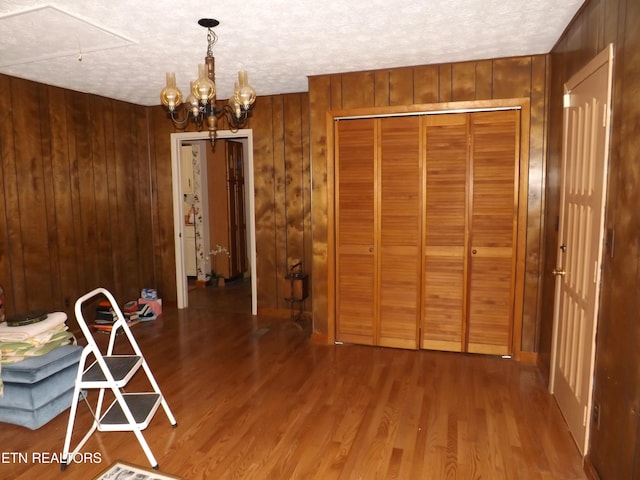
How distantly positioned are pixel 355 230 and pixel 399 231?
1.28ft

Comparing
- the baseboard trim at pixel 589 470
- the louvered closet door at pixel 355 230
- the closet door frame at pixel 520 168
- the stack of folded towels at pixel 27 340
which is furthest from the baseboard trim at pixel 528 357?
the stack of folded towels at pixel 27 340

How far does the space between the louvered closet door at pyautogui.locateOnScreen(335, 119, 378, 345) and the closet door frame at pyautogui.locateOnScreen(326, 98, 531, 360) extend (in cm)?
5

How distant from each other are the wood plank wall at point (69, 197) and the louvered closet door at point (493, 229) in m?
3.76

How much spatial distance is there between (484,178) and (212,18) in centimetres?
236

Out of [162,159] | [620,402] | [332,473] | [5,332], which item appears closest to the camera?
[620,402]

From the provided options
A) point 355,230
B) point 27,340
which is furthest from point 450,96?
point 27,340

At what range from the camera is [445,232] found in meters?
3.81

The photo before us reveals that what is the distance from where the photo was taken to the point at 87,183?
4.64 meters

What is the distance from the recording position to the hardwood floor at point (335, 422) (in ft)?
7.78

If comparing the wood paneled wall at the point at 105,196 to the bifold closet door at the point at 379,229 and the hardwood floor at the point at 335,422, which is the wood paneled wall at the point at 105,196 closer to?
the bifold closet door at the point at 379,229

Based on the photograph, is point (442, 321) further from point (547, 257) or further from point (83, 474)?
point (83, 474)

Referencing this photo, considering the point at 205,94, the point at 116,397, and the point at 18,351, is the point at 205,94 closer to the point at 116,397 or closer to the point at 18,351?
the point at 116,397

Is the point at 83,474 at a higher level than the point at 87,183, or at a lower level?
lower

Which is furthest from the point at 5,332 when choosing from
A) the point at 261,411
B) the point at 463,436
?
the point at 463,436
